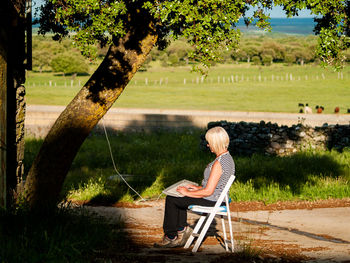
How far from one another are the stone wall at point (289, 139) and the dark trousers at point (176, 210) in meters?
10.5

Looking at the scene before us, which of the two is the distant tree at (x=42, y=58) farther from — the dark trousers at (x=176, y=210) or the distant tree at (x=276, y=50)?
the dark trousers at (x=176, y=210)

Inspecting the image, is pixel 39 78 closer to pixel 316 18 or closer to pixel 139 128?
pixel 139 128

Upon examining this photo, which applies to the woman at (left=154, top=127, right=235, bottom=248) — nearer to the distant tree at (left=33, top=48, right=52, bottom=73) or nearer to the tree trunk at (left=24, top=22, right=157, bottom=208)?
the tree trunk at (left=24, top=22, right=157, bottom=208)

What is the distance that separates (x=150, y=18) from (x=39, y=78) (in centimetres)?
8230

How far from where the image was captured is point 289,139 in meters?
16.7

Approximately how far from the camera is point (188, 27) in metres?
6.45

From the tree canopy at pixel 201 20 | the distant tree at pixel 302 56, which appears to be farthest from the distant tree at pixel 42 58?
the tree canopy at pixel 201 20

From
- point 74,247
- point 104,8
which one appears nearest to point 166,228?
point 74,247

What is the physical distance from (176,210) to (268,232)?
2.08m

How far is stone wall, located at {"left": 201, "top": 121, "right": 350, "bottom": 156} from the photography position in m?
16.6

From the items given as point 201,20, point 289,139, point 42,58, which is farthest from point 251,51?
point 201,20

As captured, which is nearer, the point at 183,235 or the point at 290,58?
the point at 183,235

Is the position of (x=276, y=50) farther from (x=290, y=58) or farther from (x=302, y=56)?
(x=302, y=56)

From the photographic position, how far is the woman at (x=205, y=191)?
6.05 metres
